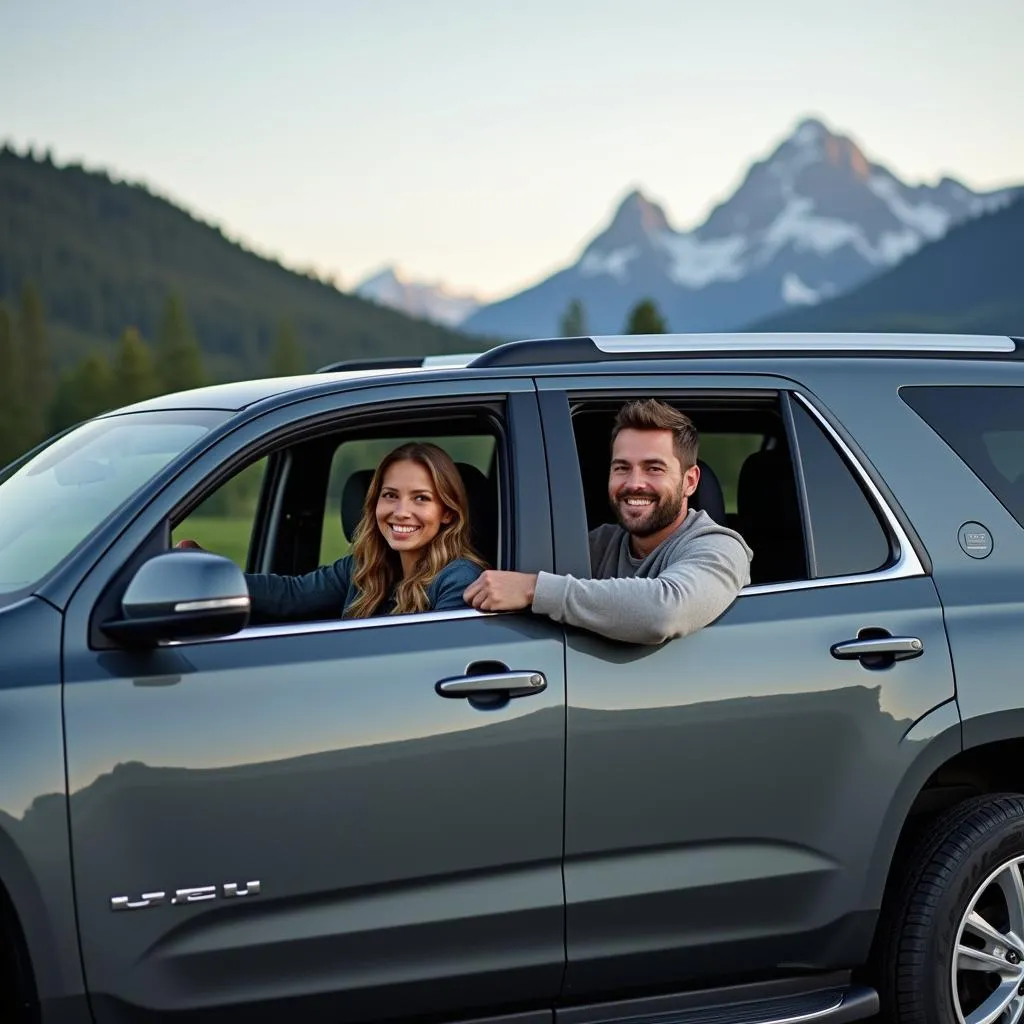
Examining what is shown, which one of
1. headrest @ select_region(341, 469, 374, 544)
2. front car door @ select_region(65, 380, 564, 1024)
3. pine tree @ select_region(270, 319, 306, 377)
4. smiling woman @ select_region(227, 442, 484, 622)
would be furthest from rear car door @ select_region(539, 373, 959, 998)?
pine tree @ select_region(270, 319, 306, 377)

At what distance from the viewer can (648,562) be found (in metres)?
3.94

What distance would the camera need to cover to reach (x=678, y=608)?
3.53m

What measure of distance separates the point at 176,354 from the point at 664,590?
152 m

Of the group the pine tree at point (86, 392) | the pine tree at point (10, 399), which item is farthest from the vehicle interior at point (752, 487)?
the pine tree at point (86, 392)

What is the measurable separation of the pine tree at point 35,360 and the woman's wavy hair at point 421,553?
480 feet

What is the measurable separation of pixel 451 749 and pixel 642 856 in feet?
1.83

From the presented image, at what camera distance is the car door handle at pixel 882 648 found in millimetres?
3725

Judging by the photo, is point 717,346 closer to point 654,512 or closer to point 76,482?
point 654,512

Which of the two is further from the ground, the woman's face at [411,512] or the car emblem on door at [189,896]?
the woman's face at [411,512]

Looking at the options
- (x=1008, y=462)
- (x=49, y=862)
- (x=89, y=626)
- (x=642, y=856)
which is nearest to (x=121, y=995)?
(x=49, y=862)

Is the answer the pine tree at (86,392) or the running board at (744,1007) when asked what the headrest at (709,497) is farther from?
the pine tree at (86,392)

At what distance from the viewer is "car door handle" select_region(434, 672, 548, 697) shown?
10.9 ft

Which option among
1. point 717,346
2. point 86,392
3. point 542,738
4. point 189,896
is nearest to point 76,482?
point 189,896

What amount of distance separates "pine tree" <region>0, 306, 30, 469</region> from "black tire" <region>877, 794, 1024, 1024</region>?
136 metres
